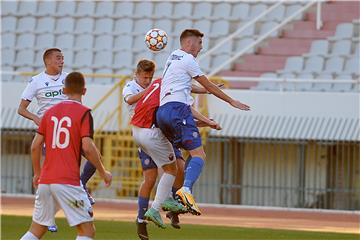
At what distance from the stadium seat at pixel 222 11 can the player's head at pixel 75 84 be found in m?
18.9

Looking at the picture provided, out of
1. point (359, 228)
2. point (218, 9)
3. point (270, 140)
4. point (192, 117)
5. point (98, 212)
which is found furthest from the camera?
point (218, 9)

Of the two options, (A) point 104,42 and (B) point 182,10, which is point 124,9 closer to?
(A) point 104,42

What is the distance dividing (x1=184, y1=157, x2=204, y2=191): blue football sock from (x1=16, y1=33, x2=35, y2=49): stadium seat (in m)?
17.3

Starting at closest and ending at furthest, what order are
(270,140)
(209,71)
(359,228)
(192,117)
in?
(192,117) < (359,228) < (270,140) < (209,71)

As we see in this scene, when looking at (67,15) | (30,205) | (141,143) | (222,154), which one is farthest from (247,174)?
(141,143)

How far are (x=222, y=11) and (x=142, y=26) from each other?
203 centimetres

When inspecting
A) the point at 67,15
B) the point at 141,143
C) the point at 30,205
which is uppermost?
the point at 67,15

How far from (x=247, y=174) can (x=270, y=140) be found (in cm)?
110

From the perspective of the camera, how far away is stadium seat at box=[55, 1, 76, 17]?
3153 cm

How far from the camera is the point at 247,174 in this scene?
26.2m

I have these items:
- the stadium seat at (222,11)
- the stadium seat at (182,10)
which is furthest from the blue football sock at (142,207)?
the stadium seat at (182,10)

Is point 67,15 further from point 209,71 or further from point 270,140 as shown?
point 270,140

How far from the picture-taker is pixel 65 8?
31.7 meters

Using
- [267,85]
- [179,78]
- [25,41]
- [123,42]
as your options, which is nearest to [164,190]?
[179,78]
